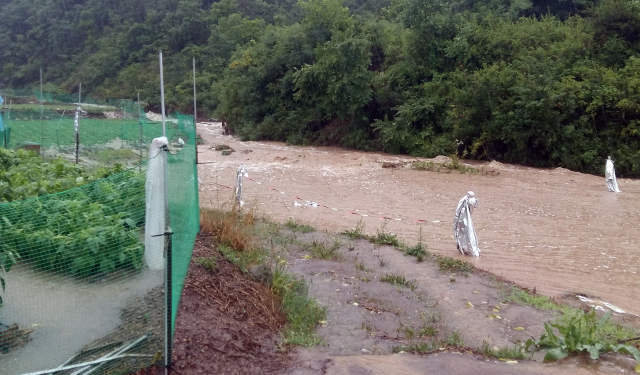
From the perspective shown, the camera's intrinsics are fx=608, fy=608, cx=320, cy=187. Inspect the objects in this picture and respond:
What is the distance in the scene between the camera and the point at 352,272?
25.4ft

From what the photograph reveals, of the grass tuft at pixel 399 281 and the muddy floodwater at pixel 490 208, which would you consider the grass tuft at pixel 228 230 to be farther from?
the muddy floodwater at pixel 490 208

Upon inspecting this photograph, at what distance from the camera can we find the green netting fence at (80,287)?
4.14 meters

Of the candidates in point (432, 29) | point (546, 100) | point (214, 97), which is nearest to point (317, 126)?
point (432, 29)

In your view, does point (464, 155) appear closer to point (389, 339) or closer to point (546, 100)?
Answer: point (546, 100)

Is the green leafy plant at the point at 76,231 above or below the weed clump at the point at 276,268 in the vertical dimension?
above

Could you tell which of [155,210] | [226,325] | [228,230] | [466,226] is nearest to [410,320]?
[226,325]

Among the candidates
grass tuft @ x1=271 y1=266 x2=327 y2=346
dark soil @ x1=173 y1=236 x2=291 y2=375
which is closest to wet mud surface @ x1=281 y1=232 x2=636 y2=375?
grass tuft @ x1=271 y1=266 x2=327 y2=346

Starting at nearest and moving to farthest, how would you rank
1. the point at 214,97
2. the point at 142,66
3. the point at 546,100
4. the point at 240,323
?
the point at 240,323, the point at 546,100, the point at 214,97, the point at 142,66

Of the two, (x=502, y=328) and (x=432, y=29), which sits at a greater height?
(x=432, y=29)

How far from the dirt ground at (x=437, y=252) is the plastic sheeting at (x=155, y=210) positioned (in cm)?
134

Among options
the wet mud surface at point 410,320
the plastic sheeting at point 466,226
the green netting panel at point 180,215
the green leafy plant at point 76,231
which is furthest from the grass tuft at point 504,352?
the plastic sheeting at point 466,226

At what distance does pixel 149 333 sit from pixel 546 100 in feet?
69.3

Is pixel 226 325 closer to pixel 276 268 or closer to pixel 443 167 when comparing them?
pixel 276 268

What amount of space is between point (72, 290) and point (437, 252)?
276 inches
